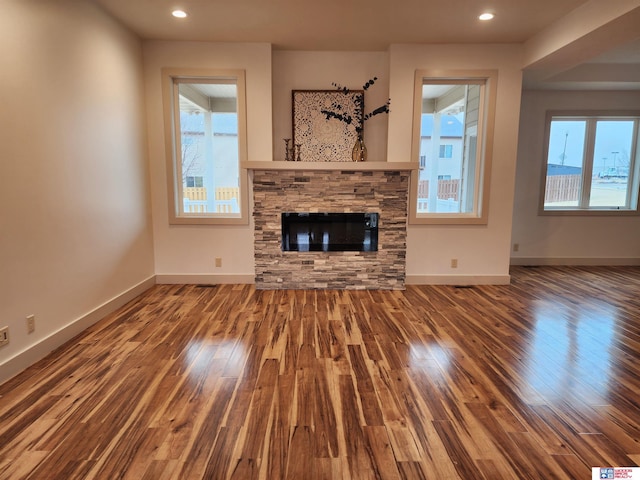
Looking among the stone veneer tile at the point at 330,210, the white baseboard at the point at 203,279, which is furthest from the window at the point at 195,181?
the white baseboard at the point at 203,279

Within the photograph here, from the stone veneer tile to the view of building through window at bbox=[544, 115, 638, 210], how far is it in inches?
121

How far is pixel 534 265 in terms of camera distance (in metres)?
5.54

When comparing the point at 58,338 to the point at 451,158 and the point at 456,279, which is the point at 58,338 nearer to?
the point at 456,279

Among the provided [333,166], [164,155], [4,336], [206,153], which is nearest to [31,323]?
[4,336]

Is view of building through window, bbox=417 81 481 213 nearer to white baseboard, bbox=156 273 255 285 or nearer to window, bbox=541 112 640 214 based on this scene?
window, bbox=541 112 640 214

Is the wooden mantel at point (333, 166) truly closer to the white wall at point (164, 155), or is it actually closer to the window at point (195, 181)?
the white wall at point (164, 155)

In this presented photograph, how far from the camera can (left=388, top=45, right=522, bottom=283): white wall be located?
4.09 meters

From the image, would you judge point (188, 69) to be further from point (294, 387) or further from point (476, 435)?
point (476, 435)

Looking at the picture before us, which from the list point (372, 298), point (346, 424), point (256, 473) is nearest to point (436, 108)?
point (372, 298)

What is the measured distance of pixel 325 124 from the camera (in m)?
4.33

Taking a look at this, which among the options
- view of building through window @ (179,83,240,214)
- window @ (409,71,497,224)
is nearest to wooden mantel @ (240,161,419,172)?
window @ (409,71,497,224)

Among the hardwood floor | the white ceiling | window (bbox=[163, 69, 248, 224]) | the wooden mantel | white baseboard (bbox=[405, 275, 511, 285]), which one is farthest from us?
white baseboard (bbox=[405, 275, 511, 285])

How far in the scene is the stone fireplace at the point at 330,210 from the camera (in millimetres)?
4117

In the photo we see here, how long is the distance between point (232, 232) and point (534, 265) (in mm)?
4692
